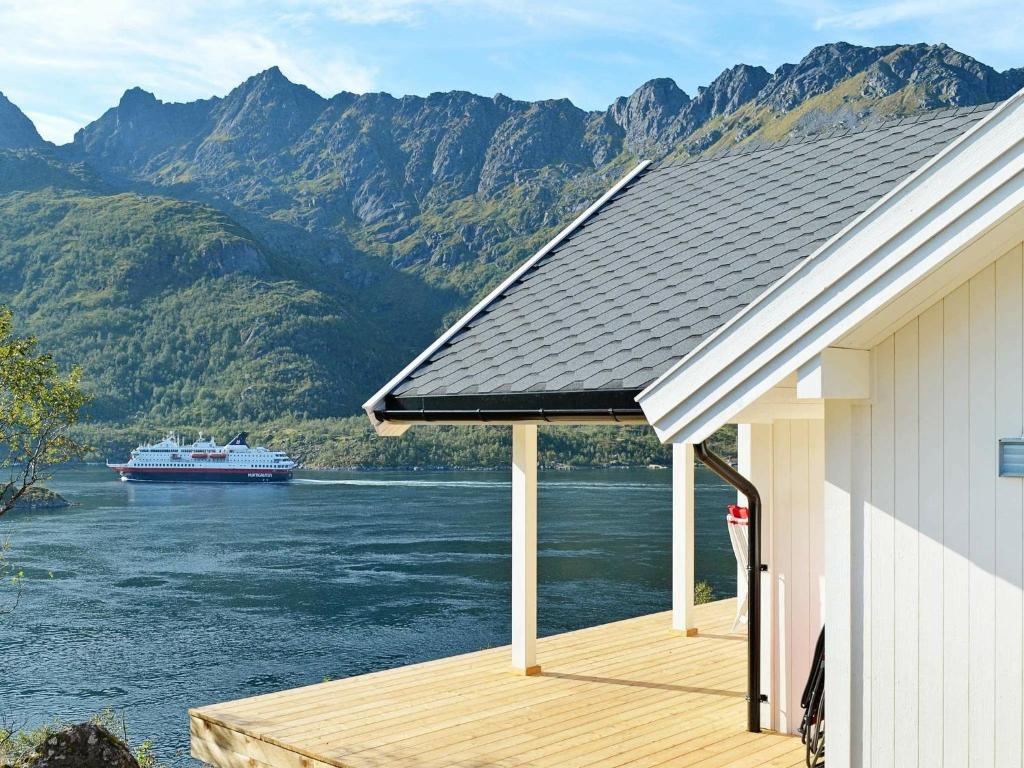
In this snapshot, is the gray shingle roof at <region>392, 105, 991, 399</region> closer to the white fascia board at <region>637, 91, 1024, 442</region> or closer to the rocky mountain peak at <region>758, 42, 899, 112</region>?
the white fascia board at <region>637, 91, 1024, 442</region>

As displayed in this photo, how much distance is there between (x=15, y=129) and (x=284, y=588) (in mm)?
133601

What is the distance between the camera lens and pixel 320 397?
77.1m

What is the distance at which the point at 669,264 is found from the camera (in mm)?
5305

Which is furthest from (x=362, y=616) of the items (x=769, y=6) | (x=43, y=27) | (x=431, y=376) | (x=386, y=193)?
(x=386, y=193)

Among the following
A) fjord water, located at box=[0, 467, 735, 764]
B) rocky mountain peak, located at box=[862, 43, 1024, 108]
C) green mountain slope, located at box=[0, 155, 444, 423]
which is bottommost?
fjord water, located at box=[0, 467, 735, 764]

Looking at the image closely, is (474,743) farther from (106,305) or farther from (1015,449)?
(106,305)

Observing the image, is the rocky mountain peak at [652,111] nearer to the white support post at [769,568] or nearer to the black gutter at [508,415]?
the black gutter at [508,415]

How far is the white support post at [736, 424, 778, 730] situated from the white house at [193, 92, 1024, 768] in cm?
1

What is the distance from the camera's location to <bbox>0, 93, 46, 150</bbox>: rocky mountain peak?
138 metres

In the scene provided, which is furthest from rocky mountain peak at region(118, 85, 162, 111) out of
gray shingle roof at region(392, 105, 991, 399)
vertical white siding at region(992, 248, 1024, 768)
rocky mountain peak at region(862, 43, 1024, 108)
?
vertical white siding at region(992, 248, 1024, 768)

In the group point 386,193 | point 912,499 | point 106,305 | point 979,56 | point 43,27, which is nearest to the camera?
point 912,499

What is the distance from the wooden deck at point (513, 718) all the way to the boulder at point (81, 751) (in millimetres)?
577

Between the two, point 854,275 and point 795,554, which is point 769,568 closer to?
point 795,554

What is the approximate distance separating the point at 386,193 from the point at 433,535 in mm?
111449
